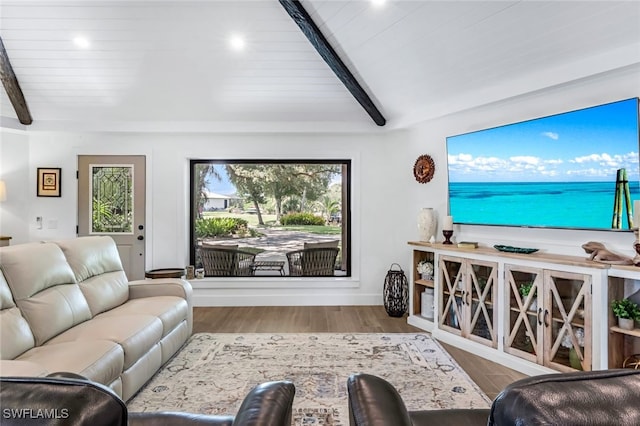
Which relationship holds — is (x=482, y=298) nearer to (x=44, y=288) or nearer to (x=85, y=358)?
(x=85, y=358)

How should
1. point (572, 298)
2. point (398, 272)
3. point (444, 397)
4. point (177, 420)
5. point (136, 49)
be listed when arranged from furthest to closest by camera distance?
point (398, 272), point (136, 49), point (572, 298), point (444, 397), point (177, 420)

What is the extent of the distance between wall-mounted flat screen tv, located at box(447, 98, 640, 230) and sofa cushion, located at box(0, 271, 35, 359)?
3.79 m

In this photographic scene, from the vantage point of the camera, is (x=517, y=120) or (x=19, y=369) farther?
(x=517, y=120)

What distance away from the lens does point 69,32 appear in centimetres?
348

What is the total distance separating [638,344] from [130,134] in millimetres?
5755

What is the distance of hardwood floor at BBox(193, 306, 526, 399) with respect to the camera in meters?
3.82

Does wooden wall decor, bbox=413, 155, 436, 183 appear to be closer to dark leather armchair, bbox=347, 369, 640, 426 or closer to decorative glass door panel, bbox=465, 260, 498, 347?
decorative glass door panel, bbox=465, 260, 498, 347

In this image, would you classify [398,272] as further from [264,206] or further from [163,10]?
[163,10]

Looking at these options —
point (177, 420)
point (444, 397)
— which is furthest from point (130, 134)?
point (444, 397)

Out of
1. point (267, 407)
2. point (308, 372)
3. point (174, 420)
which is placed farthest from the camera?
point (308, 372)

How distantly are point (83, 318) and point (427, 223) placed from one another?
3462 millimetres

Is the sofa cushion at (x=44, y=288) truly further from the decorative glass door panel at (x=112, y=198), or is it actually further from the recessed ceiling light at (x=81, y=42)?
the decorative glass door panel at (x=112, y=198)

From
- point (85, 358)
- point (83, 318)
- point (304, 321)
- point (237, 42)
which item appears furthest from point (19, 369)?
point (237, 42)

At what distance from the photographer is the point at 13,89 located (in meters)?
4.14
